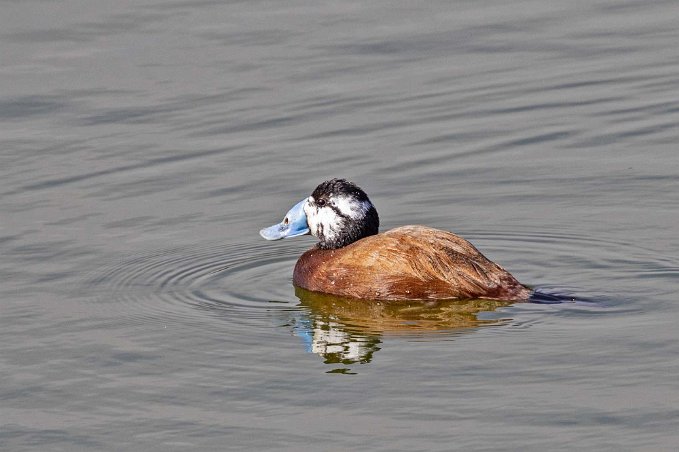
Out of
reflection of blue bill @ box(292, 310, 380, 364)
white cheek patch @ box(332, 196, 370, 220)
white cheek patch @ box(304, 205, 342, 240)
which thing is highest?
white cheek patch @ box(332, 196, 370, 220)

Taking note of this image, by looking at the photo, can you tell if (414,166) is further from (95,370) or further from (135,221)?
(95,370)

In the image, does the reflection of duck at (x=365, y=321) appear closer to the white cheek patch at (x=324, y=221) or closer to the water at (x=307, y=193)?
the water at (x=307, y=193)

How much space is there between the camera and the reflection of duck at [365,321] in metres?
9.44

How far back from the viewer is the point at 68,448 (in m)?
7.94

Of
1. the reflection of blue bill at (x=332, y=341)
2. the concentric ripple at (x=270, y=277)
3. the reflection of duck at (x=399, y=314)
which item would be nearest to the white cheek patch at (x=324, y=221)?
the concentric ripple at (x=270, y=277)

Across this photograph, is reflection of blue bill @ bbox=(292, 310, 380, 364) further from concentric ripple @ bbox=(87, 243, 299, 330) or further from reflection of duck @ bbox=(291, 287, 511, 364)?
concentric ripple @ bbox=(87, 243, 299, 330)

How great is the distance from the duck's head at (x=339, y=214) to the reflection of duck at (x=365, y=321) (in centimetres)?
54

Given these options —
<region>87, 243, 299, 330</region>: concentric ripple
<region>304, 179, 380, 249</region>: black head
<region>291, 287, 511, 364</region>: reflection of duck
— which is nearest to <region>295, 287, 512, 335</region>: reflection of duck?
<region>291, 287, 511, 364</region>: reflection of duck

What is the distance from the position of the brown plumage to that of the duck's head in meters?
0.27

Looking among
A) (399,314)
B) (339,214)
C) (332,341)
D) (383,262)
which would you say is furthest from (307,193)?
(332,341)

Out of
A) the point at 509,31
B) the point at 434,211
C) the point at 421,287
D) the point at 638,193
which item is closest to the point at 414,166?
the point at 434,211

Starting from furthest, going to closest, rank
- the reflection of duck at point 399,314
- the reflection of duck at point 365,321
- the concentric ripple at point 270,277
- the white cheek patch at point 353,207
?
the white cheek patch at point 353,207, the concentric ripple at point 270,277, the reflection of duck at point 399,314, the reflection of duck at point 365,321

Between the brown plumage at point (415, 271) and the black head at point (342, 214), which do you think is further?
the black head at point (342, 214)

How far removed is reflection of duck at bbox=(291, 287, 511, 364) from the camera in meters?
9.44
